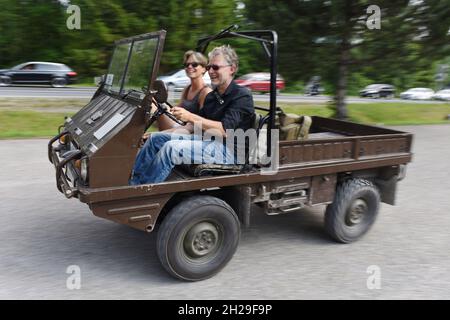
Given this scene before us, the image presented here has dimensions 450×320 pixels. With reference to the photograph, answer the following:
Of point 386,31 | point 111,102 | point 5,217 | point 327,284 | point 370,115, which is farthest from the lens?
point 370,115

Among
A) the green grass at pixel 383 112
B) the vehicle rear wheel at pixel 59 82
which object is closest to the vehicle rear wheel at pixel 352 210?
the green grass at pixel 383 112

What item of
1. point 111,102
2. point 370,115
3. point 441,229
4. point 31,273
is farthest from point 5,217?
point 370,115

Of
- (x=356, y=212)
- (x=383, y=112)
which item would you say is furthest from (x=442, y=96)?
(x=356, y=212)

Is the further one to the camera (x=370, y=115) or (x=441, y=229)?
(x=370, y=115)

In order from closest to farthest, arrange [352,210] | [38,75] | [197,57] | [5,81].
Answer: [197,57] → [352,210] → [5,81] → [38,75]

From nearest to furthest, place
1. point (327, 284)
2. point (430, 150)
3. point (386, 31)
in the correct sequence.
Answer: point (327, 284) → point (430, 150) → point (386, 31)

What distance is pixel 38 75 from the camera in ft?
76.5

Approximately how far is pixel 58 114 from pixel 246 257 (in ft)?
34.3

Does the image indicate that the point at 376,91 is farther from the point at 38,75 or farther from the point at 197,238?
the point at 197,238

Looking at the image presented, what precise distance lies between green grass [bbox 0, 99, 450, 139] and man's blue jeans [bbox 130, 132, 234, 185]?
11.4ft

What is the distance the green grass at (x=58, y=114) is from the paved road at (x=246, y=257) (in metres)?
3.00

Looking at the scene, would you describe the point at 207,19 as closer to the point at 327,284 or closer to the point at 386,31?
the point at 386,31

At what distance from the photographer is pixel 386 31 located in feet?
37.6
